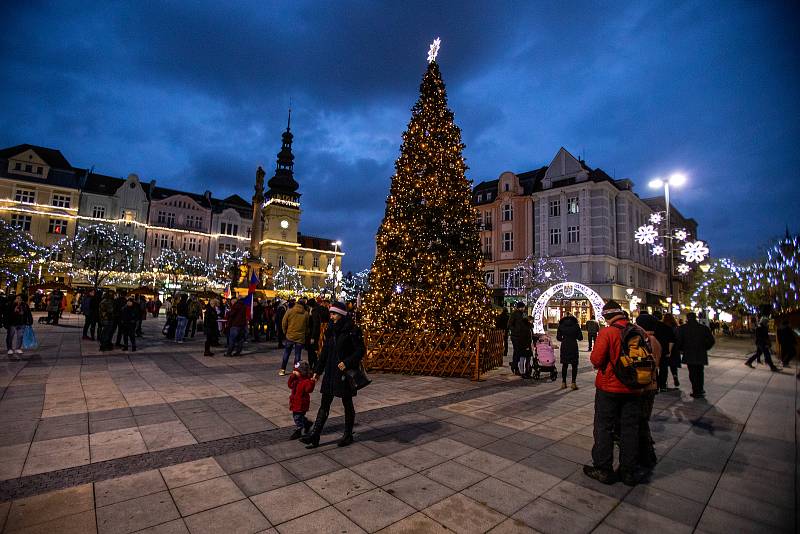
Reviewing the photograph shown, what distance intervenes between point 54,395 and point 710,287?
50966 millimetres

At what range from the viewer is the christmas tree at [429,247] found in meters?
11.4

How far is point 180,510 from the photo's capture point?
10.9 ft

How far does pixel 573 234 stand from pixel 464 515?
40.7 m

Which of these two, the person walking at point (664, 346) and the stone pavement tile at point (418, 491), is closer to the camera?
the stone pavement tile at point (418, 491)

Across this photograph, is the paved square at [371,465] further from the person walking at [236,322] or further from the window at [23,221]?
the window at [23,221]

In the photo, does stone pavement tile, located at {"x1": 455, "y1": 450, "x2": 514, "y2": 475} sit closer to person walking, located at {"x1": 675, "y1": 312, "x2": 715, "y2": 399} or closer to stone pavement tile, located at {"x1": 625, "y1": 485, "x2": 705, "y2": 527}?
stone pavement tile, located at {"x1": 625, "y1": 485, "x2": 705, "y2": 527}

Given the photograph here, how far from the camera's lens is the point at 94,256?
136 feet

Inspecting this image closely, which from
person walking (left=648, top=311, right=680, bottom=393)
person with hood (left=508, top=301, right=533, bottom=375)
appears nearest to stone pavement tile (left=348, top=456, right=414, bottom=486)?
person with hood (left=508, top=301, right=533, bottom=375)

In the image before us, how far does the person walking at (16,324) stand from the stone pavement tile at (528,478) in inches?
527

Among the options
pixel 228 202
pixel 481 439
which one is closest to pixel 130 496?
pixel 481 439

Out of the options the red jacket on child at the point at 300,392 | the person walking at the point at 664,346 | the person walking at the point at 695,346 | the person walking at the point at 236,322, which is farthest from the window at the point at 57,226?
the person walking at the point at 695,346

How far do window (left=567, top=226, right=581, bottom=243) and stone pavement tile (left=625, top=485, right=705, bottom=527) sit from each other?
3886cm

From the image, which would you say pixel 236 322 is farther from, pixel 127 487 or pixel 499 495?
pixel 499 495

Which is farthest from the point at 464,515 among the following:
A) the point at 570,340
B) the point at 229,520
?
the point at 570,340
